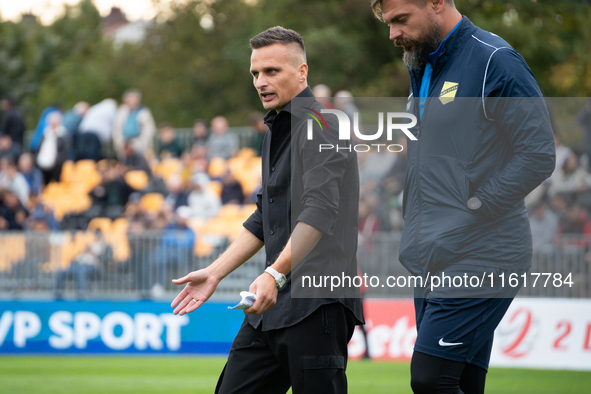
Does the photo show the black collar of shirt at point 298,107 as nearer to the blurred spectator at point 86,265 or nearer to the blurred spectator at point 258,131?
the blurred spectator at point 86,265

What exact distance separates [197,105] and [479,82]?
125 feet

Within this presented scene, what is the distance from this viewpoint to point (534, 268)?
10.9 metres

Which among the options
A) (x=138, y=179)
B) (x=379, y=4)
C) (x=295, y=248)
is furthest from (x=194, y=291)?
(x=138, y=179)

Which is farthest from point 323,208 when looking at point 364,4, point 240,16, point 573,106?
point 240,16

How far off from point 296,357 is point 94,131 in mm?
14016

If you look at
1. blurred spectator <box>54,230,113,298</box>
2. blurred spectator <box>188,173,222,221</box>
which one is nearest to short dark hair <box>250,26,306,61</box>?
blurred spectator <box>54,230,113,298</box>

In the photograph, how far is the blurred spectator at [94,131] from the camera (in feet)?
54.5

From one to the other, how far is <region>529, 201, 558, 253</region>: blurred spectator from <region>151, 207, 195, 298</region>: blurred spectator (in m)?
5.33

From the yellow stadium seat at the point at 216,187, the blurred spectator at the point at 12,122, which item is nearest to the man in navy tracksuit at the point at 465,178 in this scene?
the yellow stadium seat at the point at 216,187

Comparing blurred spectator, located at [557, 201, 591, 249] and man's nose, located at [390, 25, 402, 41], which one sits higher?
man's nose, located at [390, 25, 402, 41]

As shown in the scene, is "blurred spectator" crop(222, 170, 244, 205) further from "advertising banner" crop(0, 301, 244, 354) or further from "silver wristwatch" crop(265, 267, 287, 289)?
Answer: "silver wristwatch" crop(265, 267, 287, 289)

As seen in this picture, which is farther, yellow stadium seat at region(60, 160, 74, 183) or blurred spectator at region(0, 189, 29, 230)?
yellow stadium seat at region(60, 160, 74, 183)

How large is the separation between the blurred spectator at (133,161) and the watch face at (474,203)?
42.5 ft

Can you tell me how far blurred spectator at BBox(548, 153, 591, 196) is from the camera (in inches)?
458
